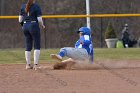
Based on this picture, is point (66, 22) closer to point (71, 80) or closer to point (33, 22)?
point (33, 22)

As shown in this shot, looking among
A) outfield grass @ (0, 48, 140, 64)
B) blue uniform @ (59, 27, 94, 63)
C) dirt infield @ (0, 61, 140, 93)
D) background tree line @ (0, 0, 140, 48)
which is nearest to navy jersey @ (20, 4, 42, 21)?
blue uniform @ (59, 27, 94, 63)

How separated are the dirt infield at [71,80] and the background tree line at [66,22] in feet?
70.6

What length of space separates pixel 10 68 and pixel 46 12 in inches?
1112

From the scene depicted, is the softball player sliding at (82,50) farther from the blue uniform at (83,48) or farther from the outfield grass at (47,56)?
the outfield grass at (47,56)

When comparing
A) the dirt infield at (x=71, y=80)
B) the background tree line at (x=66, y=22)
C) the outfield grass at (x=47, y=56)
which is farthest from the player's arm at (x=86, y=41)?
the background tree line at (x=66, y=22)

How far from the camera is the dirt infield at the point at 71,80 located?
8.79m

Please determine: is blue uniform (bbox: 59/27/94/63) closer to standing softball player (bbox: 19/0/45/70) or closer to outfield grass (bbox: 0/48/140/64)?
standing softball player (bbox: 19/0/45/70)

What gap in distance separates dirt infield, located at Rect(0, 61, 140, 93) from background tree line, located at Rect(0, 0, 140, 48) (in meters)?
21.5

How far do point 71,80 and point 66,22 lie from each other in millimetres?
29262

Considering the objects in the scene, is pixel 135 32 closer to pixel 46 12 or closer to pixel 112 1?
pixel 112 1

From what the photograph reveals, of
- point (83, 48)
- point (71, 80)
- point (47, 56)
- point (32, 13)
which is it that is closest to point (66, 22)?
point (47, 56)

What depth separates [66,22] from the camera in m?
39.3

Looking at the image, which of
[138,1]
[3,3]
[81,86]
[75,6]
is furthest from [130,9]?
[81,86]

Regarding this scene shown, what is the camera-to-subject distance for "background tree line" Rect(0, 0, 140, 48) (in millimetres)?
36594
